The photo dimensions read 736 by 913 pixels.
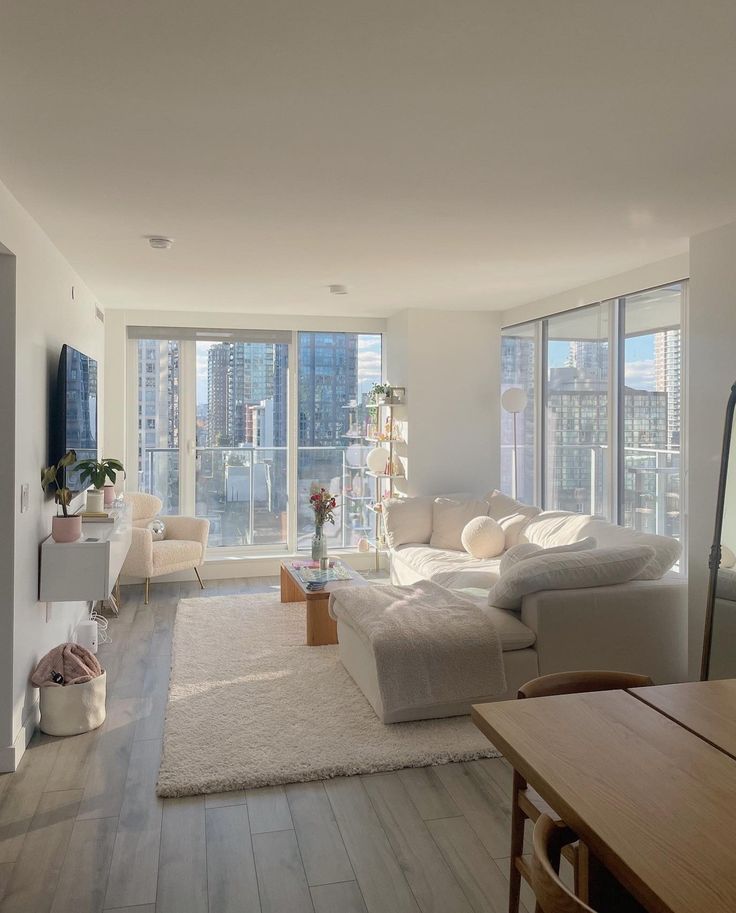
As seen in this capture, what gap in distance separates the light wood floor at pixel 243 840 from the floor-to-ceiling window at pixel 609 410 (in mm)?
2472

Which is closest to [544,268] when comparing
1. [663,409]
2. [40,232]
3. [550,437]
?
[663,409]

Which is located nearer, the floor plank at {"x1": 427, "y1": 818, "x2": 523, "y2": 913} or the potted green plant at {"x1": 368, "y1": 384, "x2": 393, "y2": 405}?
Result: the floor plank at {"x1": 427, "y1": 818, "x2": 523, "y2": 913}

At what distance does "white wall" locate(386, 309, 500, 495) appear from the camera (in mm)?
6719

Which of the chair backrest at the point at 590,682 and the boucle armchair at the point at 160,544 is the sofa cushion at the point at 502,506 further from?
the chair backrest at the point at 590,682

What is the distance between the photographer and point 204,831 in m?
2.72

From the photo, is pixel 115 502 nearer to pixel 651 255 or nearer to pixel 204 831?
pixel 204 831

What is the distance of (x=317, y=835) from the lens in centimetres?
269

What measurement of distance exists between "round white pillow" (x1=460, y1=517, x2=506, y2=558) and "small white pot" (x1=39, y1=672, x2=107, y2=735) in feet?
9.97

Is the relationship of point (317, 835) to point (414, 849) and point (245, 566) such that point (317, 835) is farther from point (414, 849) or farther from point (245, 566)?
point (245, 566)

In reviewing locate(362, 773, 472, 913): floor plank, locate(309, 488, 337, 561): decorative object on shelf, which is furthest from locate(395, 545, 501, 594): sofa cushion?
locate(362, 773, 472, 913): floor plank

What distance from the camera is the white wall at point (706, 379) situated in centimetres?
370

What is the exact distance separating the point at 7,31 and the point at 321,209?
172 cm

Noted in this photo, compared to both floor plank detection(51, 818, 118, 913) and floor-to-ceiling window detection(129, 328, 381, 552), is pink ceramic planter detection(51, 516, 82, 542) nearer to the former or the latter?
floor plank detection(51, 818, 118, 913)

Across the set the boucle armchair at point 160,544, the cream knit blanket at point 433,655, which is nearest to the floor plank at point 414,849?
the cream knit blanket at point 433,655
